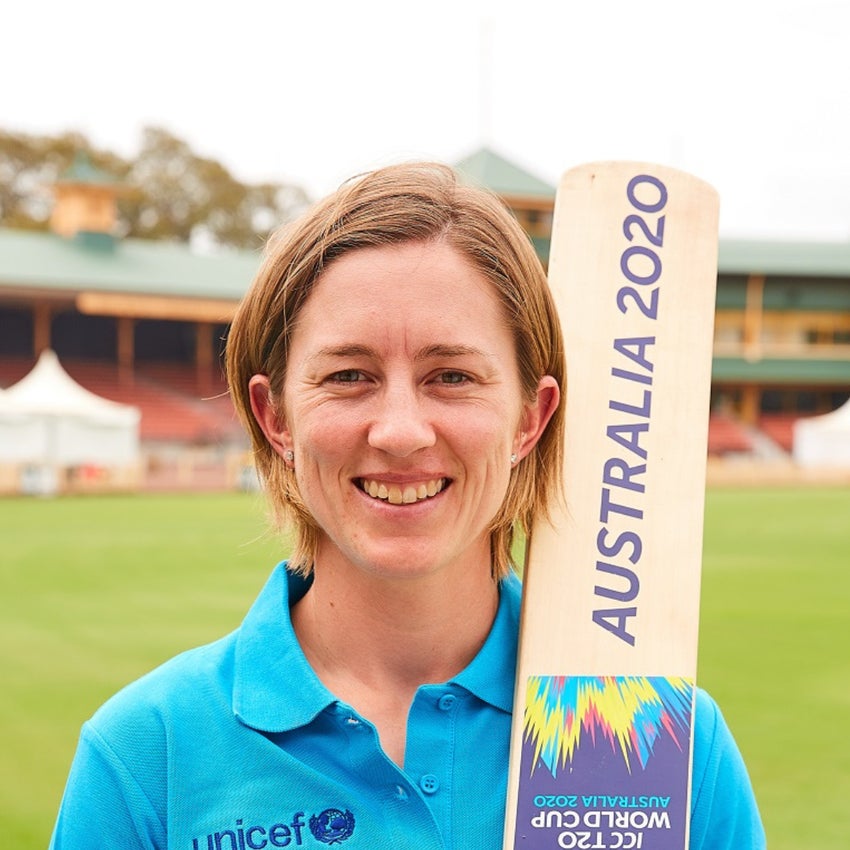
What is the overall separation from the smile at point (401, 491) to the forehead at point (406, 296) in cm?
19

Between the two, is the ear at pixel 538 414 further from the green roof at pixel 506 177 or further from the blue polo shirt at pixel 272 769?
the green roof at pixel 506 177

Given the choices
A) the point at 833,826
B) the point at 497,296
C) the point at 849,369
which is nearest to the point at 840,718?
the point at 833,826

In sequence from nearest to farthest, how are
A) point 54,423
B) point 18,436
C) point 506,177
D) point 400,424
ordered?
point 400,424
point 18,436
point 54,423
point 506,177

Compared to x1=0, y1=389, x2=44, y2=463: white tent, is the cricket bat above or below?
below

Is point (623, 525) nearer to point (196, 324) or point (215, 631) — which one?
point (215, 631)

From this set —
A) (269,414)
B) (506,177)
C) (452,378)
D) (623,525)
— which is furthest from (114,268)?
(452,378)

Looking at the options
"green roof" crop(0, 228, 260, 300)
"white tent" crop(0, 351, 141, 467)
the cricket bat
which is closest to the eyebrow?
the cricket bat

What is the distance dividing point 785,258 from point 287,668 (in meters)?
41.2

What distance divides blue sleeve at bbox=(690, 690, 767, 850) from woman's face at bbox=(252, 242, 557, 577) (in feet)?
1.62

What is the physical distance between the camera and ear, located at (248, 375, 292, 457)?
1.54 m

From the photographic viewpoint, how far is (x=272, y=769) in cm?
139

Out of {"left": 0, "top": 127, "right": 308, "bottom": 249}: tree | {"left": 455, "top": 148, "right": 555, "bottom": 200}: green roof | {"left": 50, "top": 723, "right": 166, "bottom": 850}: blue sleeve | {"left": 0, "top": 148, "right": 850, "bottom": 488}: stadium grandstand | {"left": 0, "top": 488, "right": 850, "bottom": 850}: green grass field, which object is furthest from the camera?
{"left": 0, "top": 127, "right": 308, "bottom": 249}: tree

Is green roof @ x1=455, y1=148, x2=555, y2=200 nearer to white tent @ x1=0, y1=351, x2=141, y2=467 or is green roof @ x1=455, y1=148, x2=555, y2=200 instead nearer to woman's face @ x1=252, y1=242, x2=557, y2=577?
white tent @ x1=0, y1=351, x2=141, y2=467

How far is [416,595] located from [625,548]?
357 millimetres
